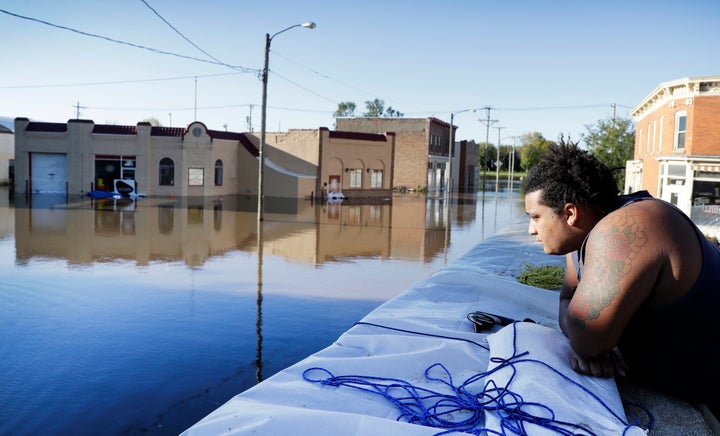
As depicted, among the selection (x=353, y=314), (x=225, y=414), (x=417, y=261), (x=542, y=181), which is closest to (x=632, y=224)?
(x=542, y=181)

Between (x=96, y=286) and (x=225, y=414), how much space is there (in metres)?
9.59

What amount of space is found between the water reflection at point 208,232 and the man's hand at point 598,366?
12593mm

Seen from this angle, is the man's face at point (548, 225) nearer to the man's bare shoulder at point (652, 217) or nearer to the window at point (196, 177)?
the man's bare shoulder at point (652, 217)

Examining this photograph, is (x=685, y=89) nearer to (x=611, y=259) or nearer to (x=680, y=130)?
(x=680, y=130)

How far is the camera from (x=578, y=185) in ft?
10.9

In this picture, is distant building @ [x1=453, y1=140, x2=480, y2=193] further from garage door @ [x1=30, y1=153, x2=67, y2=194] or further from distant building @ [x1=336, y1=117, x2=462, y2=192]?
garage door @ [x1=30, y1=153, x2=67, y2=194]

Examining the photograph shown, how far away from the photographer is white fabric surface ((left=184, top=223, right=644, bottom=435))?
2.96m

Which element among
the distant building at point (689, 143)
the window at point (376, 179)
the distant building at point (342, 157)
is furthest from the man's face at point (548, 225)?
the window at point (376, 179)

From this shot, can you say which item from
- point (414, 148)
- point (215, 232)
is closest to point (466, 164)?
point (414, 148)

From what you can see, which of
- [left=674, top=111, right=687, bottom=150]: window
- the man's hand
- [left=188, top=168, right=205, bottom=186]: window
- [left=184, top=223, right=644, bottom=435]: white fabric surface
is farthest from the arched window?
the man's hand

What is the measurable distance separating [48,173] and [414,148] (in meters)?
31.9

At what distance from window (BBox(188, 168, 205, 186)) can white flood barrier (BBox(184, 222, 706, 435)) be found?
38.3 m

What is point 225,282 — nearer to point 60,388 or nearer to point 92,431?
point 60,388

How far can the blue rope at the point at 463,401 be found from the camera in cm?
280
